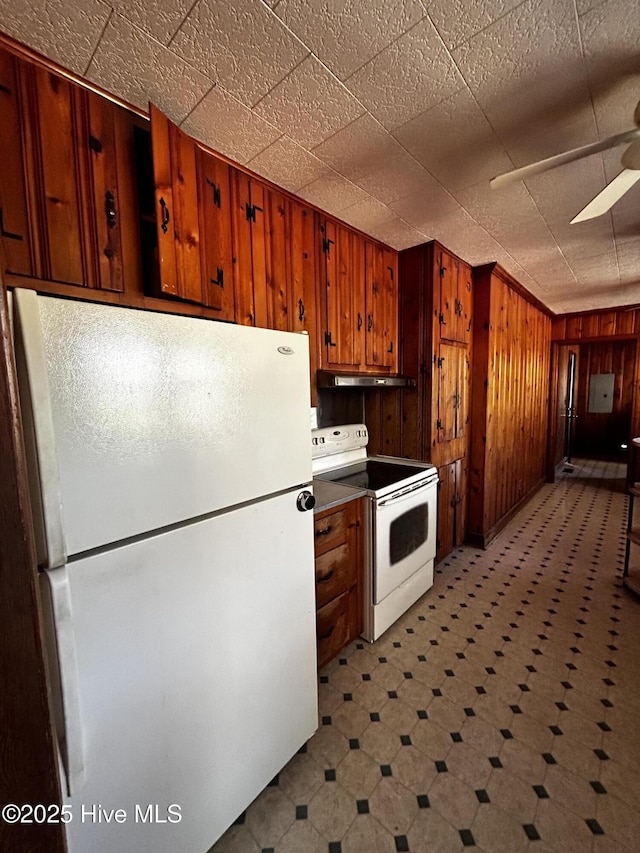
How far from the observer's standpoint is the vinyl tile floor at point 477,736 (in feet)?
3.95

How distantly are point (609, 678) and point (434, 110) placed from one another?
2756 mm

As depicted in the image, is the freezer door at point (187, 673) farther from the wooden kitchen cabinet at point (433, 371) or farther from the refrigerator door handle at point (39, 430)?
the wooden kitchen cabinet at point (433, 371)

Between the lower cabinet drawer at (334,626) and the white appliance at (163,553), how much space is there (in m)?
0.52

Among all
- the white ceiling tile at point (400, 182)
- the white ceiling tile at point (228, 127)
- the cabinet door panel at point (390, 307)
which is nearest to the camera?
the white ceiling tile at point (228, 127)

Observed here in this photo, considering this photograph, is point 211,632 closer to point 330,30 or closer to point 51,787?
point 51,787

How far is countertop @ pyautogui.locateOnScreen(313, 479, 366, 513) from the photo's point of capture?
5.68 ft

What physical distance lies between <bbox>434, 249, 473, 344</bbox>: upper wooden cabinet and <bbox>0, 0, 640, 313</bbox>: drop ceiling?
27.9 inches

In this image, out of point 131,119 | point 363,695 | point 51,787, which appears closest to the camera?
point 51,787

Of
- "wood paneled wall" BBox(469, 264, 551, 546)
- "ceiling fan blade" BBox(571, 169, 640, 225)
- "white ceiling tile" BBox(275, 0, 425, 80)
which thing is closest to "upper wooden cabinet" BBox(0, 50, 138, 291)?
"white ceiling tile" BBox(275, 0, 425, 80)

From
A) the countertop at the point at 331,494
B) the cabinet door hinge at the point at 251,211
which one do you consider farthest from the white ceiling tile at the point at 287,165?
the countertop at the point at 331,494

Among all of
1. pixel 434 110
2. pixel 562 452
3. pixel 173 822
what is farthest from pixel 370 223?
pixel 562 452

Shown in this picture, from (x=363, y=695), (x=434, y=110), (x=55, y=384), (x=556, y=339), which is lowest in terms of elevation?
(x=363, y=695)

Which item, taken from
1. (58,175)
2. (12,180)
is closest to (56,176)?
(58,175)

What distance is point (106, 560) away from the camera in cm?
82
